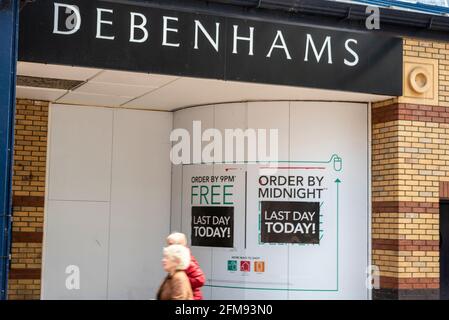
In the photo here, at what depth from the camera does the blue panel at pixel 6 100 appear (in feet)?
26.8

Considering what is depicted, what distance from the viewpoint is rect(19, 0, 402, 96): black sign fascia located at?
969 centimetres

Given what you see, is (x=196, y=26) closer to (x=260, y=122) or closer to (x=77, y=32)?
(x=77, y=32)

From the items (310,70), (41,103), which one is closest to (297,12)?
(310,70)

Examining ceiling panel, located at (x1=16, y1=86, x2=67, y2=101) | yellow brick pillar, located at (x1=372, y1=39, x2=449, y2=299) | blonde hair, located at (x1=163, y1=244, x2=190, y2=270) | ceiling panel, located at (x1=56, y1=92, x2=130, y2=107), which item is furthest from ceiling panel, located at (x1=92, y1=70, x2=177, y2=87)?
blonde hair, located at (x1=163, y1=244, x2=190, y2=270)

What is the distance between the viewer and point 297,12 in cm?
1083

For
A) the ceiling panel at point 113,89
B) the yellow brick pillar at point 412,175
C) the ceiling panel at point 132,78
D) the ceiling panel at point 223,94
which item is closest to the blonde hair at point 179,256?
the ceiling panel at point 132,78

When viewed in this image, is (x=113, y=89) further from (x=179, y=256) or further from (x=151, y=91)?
(x=179, y=256)

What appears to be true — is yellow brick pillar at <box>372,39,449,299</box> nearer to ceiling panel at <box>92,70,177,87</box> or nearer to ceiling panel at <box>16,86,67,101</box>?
ceiling panel at <box>92,70,177,87</box>

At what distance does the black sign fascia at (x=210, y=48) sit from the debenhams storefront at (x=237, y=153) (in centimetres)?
2

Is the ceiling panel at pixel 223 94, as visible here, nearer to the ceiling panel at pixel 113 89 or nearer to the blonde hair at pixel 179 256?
the ceiling panel at pixel 113 89

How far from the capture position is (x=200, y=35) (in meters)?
10.3

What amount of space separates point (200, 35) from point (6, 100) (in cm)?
299

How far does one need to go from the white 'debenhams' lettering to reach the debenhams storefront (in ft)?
0.06

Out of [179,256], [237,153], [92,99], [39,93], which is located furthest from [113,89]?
[179,256]
